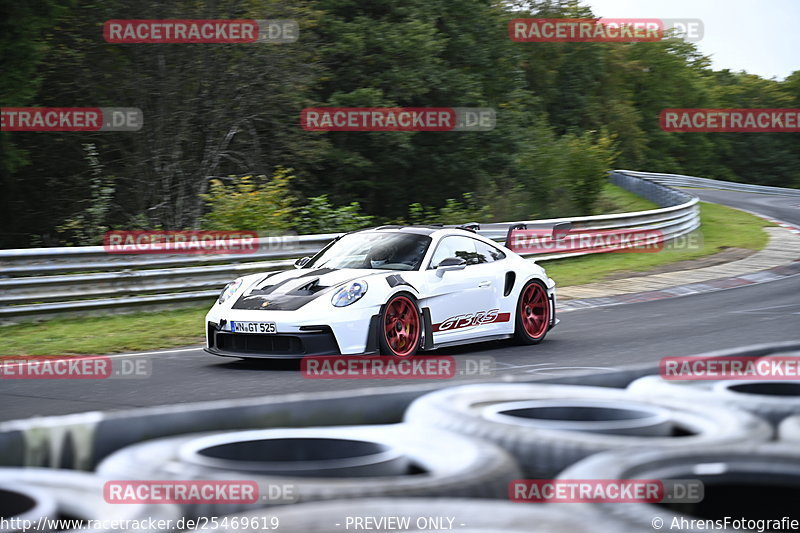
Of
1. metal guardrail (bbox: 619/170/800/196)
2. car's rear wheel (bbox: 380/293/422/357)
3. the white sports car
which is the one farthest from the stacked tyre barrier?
metal guardrail (bbox: 619/170/800/196)

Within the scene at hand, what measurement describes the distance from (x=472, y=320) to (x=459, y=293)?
38cm

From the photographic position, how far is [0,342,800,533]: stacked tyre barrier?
265 cm

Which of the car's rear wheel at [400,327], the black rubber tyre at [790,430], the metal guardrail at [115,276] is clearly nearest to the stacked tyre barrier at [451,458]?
the black rubber tyre at [790,430]

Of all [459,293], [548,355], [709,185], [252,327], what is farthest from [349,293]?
[709,185]

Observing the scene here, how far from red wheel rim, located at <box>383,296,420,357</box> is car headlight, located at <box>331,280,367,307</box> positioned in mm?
292

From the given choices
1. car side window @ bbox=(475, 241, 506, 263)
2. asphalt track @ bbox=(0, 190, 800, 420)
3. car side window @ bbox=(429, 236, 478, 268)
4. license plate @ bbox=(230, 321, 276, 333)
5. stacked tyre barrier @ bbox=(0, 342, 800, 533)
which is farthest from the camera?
car side window @ bbox=(475, 241, 506, 263)

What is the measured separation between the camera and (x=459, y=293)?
→ 32.8 ft

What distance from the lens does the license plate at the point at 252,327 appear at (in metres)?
8.89

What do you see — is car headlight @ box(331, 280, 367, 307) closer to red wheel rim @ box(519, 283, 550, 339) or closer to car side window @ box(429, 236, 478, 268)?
car side window @ box(429, 236, 478, 268)

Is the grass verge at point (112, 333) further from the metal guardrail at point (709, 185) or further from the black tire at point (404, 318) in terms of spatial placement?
the metal guardrail at point (709, 185)

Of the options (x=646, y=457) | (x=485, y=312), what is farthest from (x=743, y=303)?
(x=646, y=457)

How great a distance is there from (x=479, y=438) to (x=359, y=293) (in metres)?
5.57

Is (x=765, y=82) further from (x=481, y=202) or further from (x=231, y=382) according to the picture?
(x=231, y=382)

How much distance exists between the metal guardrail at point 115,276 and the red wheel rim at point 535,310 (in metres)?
4.67
